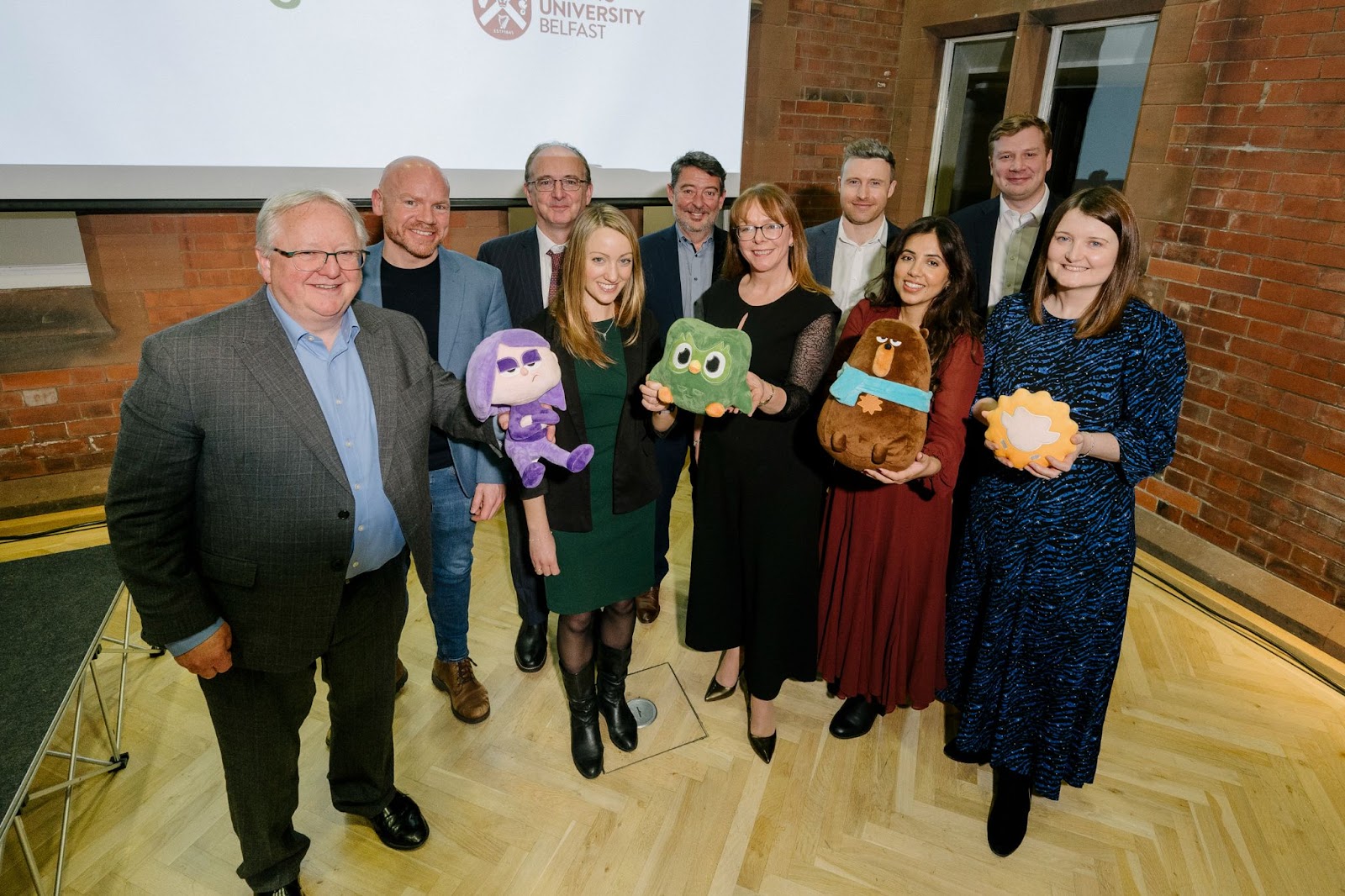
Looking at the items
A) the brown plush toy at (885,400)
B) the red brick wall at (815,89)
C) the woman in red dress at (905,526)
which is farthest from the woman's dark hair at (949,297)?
the red brick wall at (815,89)

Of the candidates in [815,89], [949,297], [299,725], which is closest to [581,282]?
[949,297]

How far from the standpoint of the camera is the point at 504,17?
328cm

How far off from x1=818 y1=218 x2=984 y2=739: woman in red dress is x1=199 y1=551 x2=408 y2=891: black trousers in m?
1.21

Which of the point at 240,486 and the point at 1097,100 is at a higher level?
the point at 1097,100

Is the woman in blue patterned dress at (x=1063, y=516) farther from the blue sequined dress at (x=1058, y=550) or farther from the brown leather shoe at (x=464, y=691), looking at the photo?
the brown leather shoe at (x=464, y=691)

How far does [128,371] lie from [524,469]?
2.85 m

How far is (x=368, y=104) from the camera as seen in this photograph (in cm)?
313

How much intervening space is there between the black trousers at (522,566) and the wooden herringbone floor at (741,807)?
0.78 feet

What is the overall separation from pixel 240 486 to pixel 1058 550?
5.98 ft

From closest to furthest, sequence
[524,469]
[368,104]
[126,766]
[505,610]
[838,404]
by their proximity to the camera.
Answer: [524,469] → [838,404] → [126,766] → [505,610] → [368,104]

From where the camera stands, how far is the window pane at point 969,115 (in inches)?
174

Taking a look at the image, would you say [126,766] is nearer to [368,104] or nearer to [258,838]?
[258,838]

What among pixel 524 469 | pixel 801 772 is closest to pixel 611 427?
pixel 524 469

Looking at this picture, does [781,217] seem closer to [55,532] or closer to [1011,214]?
[1011,214]
